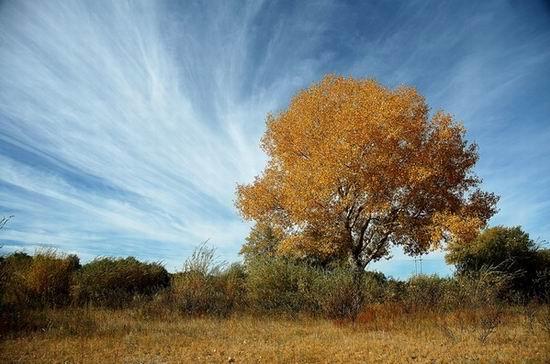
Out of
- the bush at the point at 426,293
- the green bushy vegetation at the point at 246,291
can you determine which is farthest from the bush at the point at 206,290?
the bush at the point at 426,293

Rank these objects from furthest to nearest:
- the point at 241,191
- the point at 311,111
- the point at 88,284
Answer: the point at 241,191 < the point at 311,111 < the point at 88,284

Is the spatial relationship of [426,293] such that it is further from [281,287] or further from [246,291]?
[246,291]

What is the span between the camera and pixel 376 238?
83.9ft

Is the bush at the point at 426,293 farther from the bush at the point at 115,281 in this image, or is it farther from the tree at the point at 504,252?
the bush at the point at 115,281

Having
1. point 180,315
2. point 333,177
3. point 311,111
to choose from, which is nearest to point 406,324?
point 180,315

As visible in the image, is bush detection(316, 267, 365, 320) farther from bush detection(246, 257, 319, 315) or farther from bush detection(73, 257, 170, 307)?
bush detection(73, 257, 170, 307)

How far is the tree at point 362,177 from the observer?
68.0ft

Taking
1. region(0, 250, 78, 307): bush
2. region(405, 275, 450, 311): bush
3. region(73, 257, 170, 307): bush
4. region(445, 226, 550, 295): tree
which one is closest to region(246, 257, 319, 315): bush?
region(405, 275, 450, 311): bush

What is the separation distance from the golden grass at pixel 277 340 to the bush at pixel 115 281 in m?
2.26

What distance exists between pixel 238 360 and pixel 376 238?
730 inches

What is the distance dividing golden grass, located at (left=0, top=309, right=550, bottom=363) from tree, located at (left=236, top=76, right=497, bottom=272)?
28.9 feet

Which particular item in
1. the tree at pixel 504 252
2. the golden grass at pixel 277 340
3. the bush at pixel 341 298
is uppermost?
the tree at pixel 504 252

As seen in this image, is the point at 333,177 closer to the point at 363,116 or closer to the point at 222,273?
the point at 363,116

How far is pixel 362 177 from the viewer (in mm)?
20812
